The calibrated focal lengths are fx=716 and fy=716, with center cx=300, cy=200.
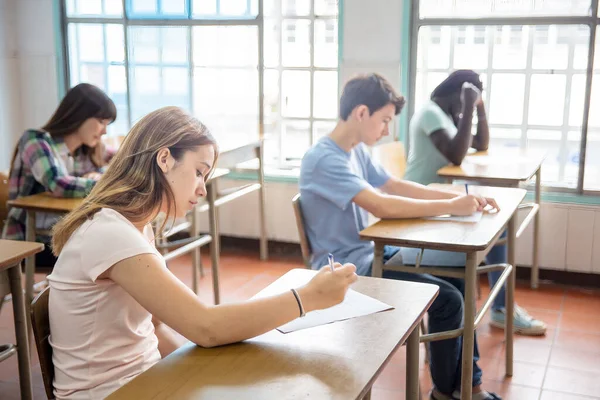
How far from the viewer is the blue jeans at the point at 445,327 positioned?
2.38 m

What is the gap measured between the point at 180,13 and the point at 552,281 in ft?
9.06

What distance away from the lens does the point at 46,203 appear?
2779 mm

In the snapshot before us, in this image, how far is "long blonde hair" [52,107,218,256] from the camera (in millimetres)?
1434

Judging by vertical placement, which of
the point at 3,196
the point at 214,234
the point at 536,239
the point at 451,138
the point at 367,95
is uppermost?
the point at 367,95

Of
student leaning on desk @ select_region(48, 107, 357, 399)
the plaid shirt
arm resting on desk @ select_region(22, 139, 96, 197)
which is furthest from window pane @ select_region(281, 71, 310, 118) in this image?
student leaning on desk @ select_region(48, 107, 357, 399)

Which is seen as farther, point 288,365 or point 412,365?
point 412,365

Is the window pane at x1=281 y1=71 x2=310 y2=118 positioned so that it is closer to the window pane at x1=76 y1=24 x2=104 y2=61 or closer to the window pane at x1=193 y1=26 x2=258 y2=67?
the window pane at x1=193 y1=26 x2=258 y2=67

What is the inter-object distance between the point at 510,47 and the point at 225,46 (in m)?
1.72

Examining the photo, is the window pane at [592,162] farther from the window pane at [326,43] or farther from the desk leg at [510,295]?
the window pane at [326,43]

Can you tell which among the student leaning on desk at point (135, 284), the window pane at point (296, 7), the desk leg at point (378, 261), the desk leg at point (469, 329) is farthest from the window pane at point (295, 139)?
the student leaning on desk at point (135, 284)

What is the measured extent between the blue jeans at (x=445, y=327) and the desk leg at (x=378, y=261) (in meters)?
0.16

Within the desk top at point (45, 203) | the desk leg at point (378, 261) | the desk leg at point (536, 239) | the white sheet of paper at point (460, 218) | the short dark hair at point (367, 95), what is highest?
the short dark hair at point (367, 95)

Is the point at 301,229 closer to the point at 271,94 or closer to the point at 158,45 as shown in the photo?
the point at 271,94

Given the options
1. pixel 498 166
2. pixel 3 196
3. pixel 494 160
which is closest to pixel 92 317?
pixel 3 196
